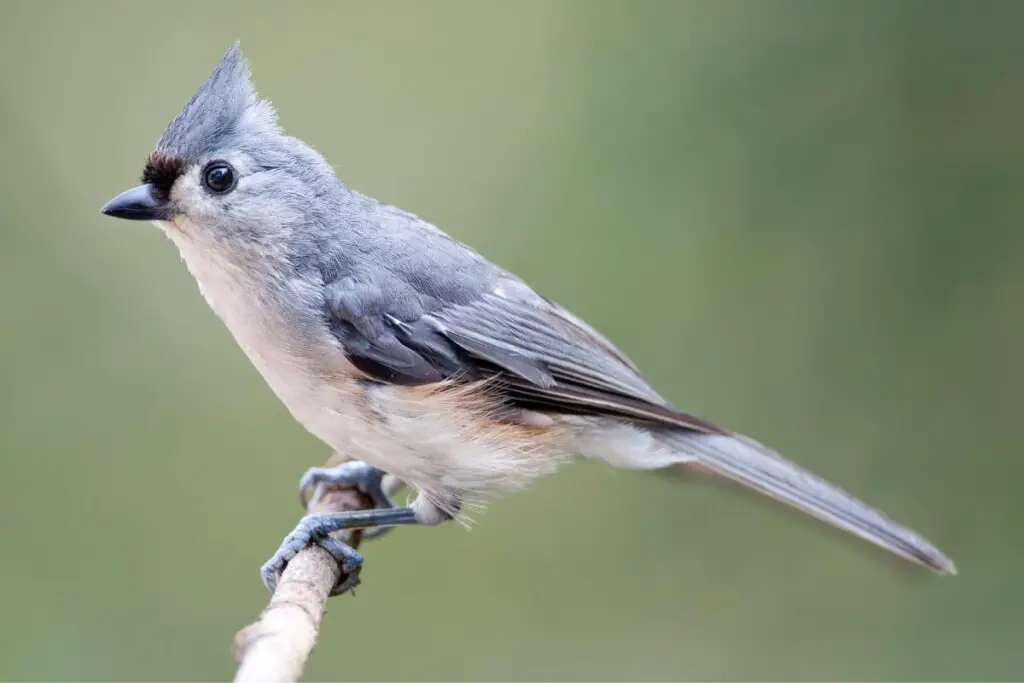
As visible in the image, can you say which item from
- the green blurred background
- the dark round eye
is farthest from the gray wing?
the green blurred background

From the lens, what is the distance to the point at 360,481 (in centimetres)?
232

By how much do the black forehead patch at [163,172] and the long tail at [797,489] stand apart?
1.13 metres

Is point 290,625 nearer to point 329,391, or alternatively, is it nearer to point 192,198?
point 329,391

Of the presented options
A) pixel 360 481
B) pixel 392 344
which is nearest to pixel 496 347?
pixel 392 344

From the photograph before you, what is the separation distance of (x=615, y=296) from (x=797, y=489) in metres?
1.30

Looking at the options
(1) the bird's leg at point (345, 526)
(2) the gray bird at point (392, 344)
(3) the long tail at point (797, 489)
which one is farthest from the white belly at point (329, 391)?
(3) the long tail at point (797, 489)

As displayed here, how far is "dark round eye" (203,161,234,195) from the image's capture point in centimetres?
184

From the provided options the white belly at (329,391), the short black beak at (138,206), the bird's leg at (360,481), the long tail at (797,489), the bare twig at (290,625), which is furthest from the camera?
the bird's leg at (360,481)

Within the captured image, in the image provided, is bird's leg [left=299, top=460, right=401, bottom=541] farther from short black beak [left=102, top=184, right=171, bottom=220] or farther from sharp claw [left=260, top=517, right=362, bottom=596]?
short black beak [left=102, top=184, right=171, bottom=220]

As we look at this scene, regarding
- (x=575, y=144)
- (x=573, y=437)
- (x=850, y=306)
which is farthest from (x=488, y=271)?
(x=850, y=306)

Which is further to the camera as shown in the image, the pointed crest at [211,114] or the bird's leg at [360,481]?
the bird's leg at [360,481]

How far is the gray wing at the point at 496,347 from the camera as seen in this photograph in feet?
6.43

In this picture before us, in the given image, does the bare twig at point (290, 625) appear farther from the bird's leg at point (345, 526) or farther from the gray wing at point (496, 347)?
the gray wing at point (496, 347)

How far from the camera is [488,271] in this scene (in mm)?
2201
